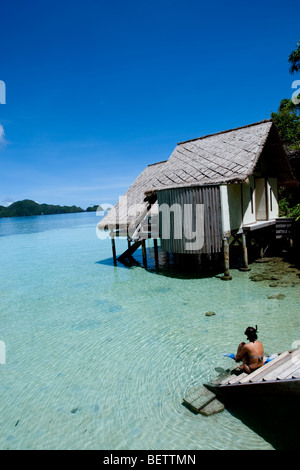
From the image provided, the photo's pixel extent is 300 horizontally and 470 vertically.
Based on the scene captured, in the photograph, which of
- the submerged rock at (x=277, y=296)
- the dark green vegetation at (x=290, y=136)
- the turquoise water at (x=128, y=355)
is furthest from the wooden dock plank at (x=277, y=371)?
the dark green vegetation at (x=290, y=136)

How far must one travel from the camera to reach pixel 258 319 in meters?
7.59

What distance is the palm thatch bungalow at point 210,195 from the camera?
1127cm

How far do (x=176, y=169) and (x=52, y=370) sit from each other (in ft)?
33.7

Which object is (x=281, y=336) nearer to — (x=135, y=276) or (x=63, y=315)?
(x=63, y=315)

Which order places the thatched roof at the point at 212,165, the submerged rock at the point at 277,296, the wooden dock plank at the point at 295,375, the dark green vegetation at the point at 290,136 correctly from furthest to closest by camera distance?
the dark green vegetation at the point at 290,136 < the thatched roof at the point at 212,165 < the submerged rock at the point at 277,296 < the wooden dock plank at the point at 295,375

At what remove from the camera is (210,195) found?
11.1 metres

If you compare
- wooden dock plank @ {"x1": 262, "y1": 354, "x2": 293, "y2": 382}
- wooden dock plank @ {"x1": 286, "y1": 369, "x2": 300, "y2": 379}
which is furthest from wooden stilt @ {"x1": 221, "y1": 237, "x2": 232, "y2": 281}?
wooden dock plank @ {"x1": 286, "y1": 369, "x2": 300, "y2": 379}

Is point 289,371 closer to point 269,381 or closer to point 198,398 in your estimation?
point 269,381

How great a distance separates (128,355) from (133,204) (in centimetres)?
1016

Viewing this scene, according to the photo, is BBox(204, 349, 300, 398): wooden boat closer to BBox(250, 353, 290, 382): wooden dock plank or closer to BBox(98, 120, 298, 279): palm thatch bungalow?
BBox(250, 353, 290, 382): wooden dock plank

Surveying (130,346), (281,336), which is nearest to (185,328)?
(130,346)

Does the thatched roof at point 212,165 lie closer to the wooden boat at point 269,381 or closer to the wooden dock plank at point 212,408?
the wooden boat at point 269,381

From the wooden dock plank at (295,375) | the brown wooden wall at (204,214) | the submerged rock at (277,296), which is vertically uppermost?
the brown wooden wall at (204,214)

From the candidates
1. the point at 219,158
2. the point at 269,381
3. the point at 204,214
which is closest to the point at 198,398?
the point at 269,381
